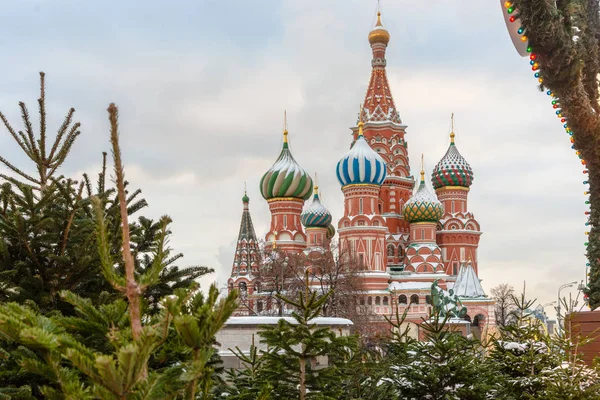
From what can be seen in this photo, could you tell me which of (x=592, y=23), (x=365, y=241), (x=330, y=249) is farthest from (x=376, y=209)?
(x=592, y=23)

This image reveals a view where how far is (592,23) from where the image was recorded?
1189 cm

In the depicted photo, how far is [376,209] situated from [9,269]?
3405 cm

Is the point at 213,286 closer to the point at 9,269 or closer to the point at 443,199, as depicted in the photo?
the point at 9,269

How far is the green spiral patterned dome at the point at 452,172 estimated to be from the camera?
44188mm

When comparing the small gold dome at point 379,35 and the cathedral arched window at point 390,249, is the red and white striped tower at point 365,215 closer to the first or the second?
the cathedral arched window at point 390,249

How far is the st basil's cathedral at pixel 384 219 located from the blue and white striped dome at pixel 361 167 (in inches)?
2.4

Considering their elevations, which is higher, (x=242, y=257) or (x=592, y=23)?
(x=592, y=23)

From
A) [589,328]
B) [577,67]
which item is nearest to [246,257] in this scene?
[589,328]

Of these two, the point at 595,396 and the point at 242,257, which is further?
the point at 242,257

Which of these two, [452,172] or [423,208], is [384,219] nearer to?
[423,208]

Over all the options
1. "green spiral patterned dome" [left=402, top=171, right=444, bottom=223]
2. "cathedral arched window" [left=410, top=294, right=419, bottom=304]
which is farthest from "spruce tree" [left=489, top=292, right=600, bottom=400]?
"green spiral patterned dome" [left=402, top=171, right=444, bottom=223]

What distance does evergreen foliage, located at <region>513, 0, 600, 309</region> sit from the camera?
1001 centimetres

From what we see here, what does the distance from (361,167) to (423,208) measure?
574 cm

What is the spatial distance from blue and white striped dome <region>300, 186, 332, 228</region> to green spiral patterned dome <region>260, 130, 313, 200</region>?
1135mm
